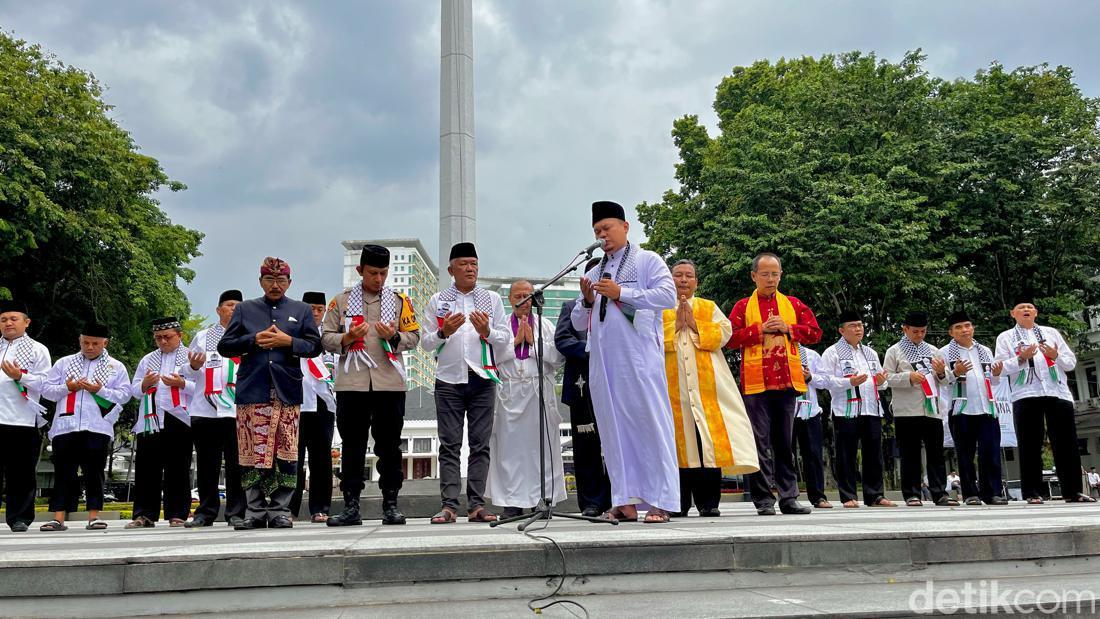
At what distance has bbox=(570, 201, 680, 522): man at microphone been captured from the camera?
5.70 meters

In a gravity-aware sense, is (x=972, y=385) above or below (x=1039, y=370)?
below

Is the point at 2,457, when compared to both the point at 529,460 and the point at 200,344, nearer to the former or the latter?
the point at 200,344

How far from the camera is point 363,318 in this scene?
6574mm

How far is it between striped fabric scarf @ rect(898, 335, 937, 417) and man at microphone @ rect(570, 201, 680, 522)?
4.55m

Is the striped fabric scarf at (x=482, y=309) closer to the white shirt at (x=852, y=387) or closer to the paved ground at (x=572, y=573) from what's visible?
the paved ground at (x=572, y=573)

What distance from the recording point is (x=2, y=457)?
798cm

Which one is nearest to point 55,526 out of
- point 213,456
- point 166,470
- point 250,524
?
point 166,470

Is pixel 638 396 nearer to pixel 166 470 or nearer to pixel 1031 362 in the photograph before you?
pixel 166 470

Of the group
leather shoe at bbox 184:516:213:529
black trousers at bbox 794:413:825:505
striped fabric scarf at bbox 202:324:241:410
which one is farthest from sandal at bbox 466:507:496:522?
black trousers at bbox 794:413:825:505

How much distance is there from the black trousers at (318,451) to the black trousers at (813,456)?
4.90 meters

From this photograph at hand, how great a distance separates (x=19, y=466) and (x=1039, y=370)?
10.1m

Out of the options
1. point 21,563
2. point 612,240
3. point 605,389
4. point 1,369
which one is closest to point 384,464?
point 605,389

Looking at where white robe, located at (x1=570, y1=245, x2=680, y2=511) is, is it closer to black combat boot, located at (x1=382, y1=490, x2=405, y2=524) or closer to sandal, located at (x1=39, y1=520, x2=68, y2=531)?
black combat boot, located at (x1=382, y1=490, x2=405, y2=524)

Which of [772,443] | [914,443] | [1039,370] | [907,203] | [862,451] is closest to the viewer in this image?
[772,443]
